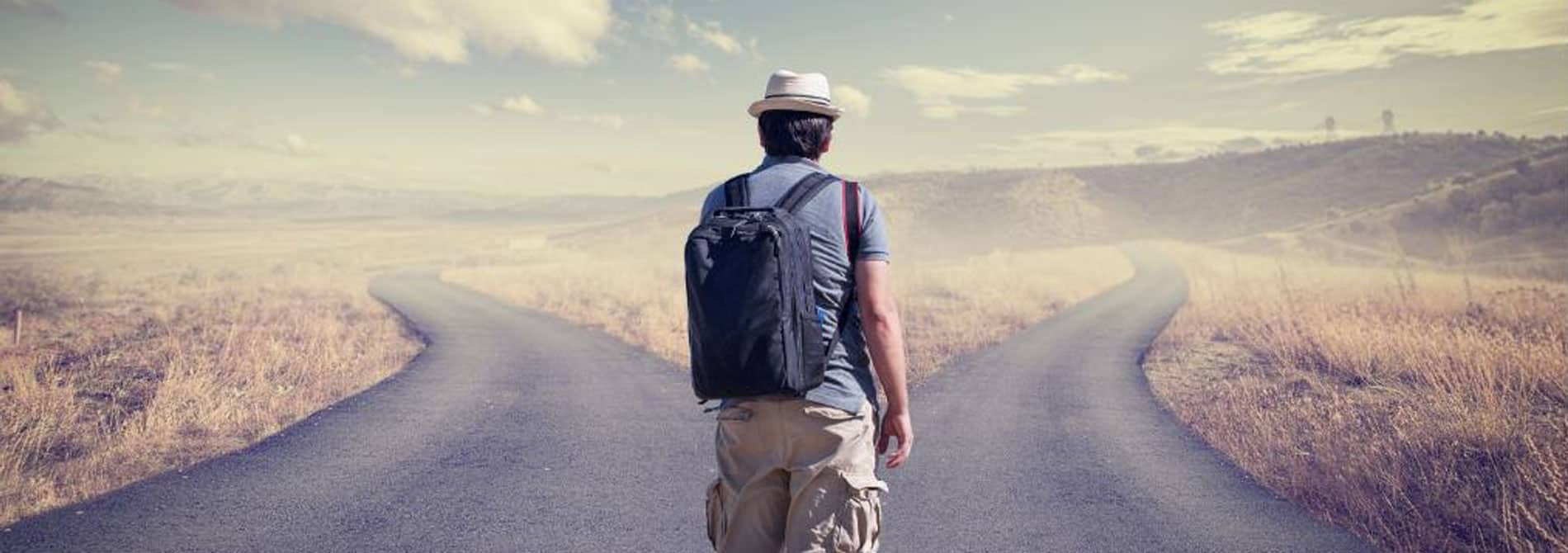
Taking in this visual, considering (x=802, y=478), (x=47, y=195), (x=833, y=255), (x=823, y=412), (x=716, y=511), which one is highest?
(x=47, y=195)

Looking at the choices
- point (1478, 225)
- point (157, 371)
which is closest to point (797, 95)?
point (157, 371)

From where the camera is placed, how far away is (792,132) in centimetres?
277

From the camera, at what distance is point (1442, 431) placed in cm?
666

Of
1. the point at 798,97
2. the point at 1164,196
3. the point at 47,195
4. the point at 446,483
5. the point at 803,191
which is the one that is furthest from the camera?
the point at 47,195

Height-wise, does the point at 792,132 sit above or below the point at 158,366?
above

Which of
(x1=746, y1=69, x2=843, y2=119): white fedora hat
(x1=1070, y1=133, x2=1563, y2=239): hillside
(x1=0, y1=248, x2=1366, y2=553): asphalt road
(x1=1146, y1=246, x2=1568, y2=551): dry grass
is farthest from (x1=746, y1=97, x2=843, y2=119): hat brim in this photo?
(x1=1070, y1=133, x2=1563, y2=239): hillside

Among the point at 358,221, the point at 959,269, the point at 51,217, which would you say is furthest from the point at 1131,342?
the point at 358,221

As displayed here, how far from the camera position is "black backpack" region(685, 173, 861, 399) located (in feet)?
8.11

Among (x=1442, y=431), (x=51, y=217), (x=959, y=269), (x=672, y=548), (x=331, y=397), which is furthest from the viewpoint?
(x=51, y=217)

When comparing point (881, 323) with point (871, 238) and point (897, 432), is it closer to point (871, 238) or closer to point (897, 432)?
point (871, 238)

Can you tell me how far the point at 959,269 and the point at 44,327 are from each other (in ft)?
96.6

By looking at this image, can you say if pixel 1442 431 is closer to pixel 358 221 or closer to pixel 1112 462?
pixel 1112 462

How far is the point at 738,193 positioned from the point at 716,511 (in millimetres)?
1088

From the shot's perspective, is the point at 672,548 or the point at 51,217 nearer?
the point at 672,548
